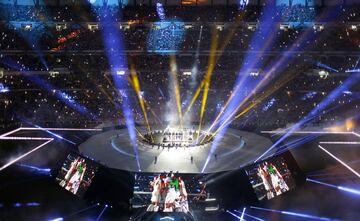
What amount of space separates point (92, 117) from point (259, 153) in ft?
38.0

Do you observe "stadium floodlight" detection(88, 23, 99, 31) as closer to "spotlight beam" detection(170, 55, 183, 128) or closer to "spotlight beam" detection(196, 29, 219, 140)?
"spotlight beam" detection(170, 55, 183, 128)

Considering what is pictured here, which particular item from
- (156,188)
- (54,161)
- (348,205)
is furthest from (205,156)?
(54,161)

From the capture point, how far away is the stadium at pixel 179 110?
380 inches

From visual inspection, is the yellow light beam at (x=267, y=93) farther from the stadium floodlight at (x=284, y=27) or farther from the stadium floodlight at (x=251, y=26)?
the stadium floodlight at (x=251, y=26)

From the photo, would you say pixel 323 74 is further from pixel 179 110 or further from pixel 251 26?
pixel 179 110

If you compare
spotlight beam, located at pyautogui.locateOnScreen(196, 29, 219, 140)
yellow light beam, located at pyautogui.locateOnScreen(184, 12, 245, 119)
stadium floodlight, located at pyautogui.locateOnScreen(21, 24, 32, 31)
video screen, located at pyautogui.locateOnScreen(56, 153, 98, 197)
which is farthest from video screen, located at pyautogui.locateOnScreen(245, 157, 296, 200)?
stadium floodlight, located at pyautogui.locateOnScreen(21, 24, 32, 31)

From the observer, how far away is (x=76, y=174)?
10625 millimetres

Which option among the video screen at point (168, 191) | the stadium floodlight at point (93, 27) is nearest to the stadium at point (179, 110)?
the video screen at point (168, 191)

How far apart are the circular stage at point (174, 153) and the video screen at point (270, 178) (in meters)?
0.55

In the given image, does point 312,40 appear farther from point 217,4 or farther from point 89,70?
point 89,70

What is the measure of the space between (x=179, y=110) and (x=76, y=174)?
36.5ft

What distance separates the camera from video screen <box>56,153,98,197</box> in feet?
33.8

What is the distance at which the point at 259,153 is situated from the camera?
11.5m

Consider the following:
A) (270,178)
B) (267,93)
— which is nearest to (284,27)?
(267,93)
